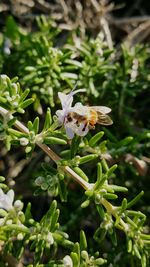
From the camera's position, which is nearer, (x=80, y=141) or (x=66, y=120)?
(x=66, y=120)

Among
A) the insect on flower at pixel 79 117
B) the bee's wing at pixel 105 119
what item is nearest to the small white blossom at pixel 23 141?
the insect on flower at pixel 79 117

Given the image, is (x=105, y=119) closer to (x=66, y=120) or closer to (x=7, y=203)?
(x=66, y=120)

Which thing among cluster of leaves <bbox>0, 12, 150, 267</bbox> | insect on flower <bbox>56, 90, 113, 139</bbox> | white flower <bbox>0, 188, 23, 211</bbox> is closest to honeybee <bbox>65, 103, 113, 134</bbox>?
insect on flower <bbox>56, 90, 113, 139</bbox>

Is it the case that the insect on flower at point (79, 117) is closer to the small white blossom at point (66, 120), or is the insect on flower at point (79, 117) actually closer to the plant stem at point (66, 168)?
the small white blossom at point (66, 120)

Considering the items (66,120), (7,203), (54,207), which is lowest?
(54,207)

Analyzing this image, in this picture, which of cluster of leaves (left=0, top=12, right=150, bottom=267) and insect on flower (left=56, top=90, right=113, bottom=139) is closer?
insect on flower (left=56, top=90, right=113, bottom=139)

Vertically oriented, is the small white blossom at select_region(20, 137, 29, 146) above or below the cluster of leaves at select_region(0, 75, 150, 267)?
above

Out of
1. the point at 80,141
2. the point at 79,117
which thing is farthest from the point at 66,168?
the point at 79,117

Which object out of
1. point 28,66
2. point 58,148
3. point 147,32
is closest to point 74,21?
point 147,32

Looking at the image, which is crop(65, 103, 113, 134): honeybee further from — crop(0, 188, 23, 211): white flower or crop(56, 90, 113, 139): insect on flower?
crop(0, 188, 23, 211): white flower
